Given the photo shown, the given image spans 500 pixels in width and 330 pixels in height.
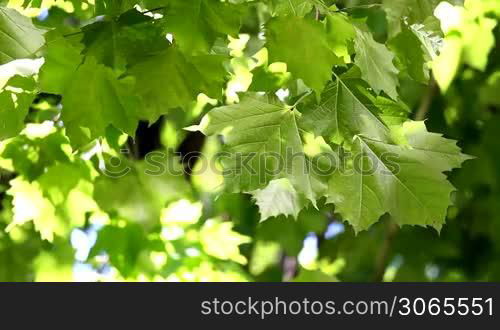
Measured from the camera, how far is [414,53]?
1.17 meters

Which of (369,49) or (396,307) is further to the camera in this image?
(396,307)

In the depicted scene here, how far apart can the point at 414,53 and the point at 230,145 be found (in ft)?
1.00

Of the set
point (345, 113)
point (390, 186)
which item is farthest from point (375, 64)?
point (390, 186)

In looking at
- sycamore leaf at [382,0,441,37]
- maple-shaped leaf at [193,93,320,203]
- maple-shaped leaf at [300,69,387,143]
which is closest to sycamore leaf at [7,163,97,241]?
maple-shaped leaf at [193,93,320,203]

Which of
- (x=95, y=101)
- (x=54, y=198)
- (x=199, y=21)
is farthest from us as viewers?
(x=54, y=198)

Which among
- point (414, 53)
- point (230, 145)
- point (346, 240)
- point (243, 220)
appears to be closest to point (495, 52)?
point (346, 240)

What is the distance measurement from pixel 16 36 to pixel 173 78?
9.2 inches

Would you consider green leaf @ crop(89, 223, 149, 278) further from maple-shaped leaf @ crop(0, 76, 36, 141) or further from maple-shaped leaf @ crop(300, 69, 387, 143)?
maple-shaped leaf @ crop(300, 69, 387, 143)

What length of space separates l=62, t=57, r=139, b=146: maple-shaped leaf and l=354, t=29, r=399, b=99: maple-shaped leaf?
31 centimetres

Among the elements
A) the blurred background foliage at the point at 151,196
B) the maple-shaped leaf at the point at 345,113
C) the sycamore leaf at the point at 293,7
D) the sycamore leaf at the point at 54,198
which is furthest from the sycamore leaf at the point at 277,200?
the sycamore leaf at the point at 54,198

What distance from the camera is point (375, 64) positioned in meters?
1.06

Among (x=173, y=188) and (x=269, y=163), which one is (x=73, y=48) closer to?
(x=269, y=163)

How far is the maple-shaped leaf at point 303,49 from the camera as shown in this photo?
38.8 inches

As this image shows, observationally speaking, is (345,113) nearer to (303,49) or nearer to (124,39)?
(303,49)
